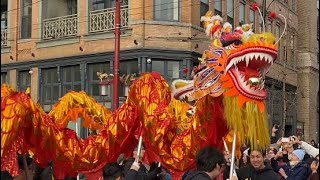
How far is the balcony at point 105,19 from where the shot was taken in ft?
62.1

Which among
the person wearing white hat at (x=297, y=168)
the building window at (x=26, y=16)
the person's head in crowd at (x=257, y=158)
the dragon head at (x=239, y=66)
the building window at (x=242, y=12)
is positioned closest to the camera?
the dragon head at (x=239, y=66)

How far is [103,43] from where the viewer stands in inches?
761

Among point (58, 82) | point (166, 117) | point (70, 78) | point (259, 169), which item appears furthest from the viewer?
point (58, 82)

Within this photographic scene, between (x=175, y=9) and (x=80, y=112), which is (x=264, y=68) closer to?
(x=80, y=112)

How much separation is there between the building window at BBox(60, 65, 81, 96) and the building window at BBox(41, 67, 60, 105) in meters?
0.29

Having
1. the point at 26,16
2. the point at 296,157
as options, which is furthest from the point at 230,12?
the point at 296,157

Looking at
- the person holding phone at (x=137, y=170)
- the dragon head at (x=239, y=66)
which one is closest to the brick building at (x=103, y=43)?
the person holding phone at (x=137, y=170)

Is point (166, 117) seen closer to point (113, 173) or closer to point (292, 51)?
point (113, 173)

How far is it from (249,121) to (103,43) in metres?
14.1

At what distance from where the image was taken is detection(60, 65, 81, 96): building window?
20.0 m

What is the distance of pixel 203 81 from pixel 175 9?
12920 mm

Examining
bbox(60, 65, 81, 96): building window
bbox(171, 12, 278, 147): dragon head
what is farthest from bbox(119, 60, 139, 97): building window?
bbox(171, 12, 278, 147): dragon head

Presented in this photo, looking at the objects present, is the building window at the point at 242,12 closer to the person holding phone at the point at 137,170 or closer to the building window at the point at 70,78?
the building window at the point at 70,78

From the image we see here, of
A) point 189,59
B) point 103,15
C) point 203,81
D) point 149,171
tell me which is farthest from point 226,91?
point 103,15
